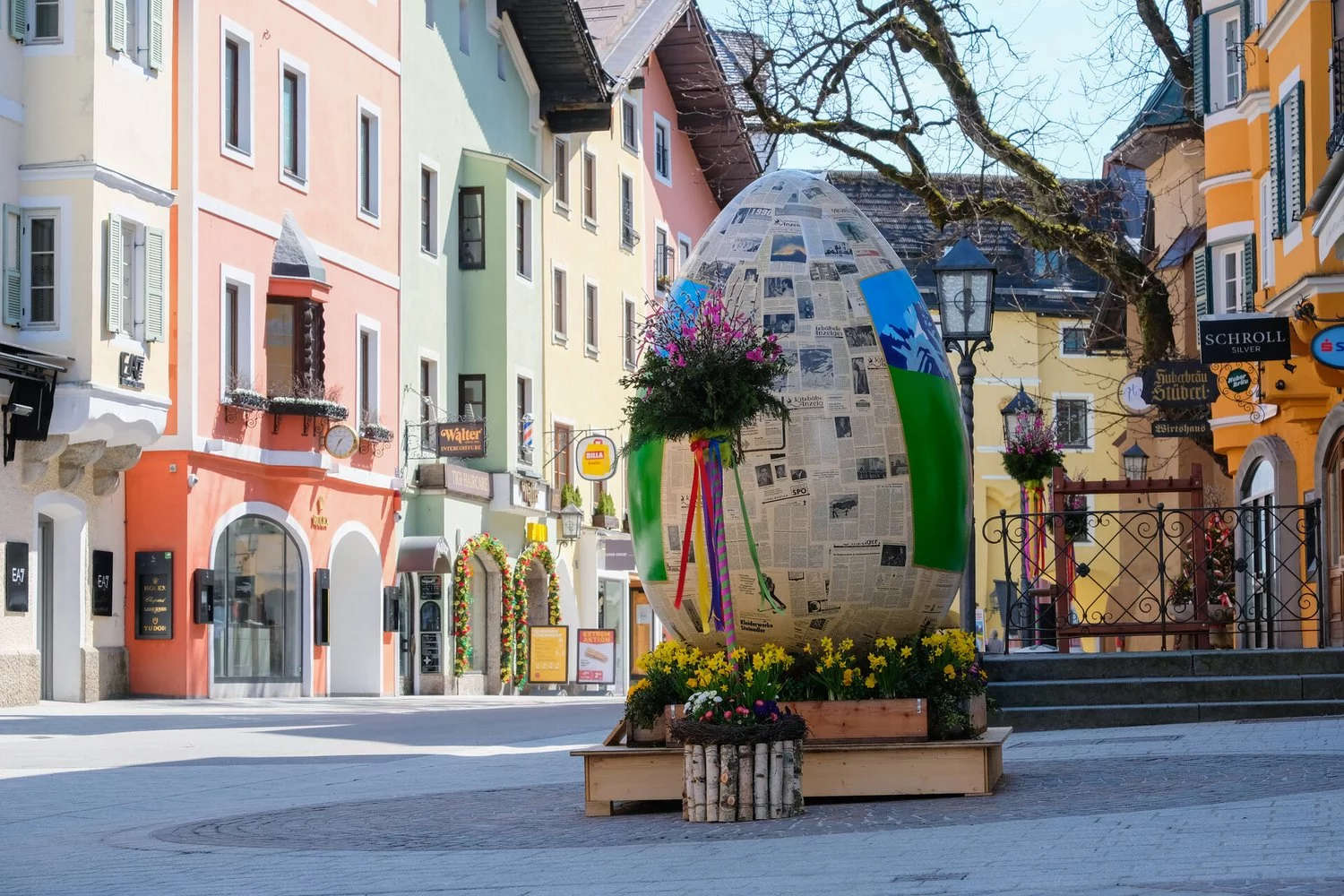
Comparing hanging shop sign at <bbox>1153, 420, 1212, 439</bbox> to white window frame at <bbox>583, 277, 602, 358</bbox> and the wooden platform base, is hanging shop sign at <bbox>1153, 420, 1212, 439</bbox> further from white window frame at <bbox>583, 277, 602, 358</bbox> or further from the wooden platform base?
white window frame at <bbox>583, 277, 602, 358</bbox>

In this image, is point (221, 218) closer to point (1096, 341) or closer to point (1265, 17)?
point (1265, 17)

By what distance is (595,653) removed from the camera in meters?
36.2

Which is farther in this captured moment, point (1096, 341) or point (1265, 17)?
point (1096, 341)

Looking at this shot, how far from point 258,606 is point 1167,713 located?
1883 cm

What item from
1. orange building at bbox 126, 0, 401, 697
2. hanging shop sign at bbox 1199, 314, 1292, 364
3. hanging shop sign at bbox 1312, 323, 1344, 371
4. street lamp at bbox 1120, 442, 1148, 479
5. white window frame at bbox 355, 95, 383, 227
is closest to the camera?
hanging shop sign at bbox 1312, 323, 1344, 371

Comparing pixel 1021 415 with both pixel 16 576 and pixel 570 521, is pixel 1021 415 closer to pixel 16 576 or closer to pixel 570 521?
pixel 16 576

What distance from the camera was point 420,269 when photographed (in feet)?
128

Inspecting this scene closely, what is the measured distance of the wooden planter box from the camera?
11.3 meters

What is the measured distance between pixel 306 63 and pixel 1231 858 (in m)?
28.6

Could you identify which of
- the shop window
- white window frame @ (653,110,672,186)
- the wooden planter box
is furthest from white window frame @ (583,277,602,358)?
the wooden planter box

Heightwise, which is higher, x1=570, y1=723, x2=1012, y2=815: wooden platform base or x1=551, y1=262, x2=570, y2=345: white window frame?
x1=551, y1=262, x2=570, y2=345: white window frame

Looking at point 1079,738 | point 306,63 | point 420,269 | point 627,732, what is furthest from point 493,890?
point 420,269

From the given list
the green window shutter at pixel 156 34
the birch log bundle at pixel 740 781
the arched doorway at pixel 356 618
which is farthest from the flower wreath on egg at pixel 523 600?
the birch log bundle at pixel 740 781

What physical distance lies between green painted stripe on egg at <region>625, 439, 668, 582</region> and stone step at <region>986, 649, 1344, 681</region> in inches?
237
